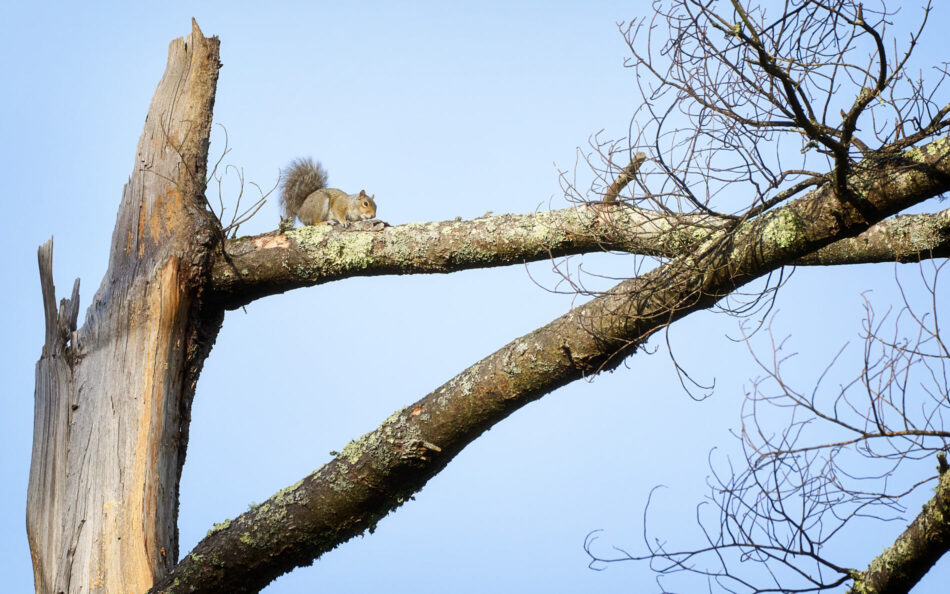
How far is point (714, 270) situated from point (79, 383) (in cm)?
272

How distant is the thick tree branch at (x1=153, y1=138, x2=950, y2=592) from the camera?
7.56 ft

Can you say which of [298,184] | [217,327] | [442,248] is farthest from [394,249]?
[298,184]

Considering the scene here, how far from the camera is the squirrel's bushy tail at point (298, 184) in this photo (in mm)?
6496

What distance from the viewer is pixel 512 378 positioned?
8.49 ft

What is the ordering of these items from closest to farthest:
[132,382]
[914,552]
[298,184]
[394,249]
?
[914,552], [132,382], [394,249], [298,184]

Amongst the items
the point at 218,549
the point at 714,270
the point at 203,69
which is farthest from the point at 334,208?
the point at 714,270

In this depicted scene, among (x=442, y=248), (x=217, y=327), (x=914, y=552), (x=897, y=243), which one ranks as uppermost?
(x=217, y=327)

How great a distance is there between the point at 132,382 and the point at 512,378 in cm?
184

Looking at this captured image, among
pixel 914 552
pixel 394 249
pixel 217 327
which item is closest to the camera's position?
pixel 914 552

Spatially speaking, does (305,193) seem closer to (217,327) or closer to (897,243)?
(217,327)

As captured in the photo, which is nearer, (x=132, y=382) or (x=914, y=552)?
(x=914, y=552)

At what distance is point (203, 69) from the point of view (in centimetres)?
410

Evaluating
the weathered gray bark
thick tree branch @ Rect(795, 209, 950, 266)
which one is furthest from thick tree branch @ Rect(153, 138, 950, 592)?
thick tree branch @ Rect(795, 209, 950, 266)

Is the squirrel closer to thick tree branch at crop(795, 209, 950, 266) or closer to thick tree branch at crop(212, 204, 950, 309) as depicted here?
thick tree branch at crop(212, 204, 950, 309)
